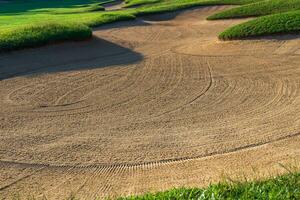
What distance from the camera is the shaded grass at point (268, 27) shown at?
19.1 metres

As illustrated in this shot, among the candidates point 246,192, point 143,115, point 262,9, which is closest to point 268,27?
point 262,9

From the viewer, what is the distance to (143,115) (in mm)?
11898

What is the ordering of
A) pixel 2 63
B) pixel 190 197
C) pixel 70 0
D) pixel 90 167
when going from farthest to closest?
1. pixel 70 0
2. pixel 2 63
3. pixel 90 167
4. pixel 190 197

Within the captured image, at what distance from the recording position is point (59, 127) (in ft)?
37.1

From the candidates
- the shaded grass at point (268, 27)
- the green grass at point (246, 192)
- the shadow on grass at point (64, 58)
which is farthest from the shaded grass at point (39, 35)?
the green grass at point (246, 192)

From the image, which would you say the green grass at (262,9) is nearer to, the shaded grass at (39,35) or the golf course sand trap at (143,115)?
the golf course sand trap at (143,115)

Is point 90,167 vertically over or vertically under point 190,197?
under

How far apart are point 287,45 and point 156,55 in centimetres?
437

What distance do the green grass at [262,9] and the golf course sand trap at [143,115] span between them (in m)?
6.70

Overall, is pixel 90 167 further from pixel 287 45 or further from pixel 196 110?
pixel 287 45

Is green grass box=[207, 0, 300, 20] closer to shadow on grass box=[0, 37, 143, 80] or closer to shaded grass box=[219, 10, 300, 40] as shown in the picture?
shaded grass box=[219, 10, 300, 40]

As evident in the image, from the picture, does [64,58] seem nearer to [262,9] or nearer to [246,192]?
[262,9]

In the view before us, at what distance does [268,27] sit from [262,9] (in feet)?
22.0

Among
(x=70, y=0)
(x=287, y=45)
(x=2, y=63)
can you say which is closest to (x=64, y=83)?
(x=2, y=63)
